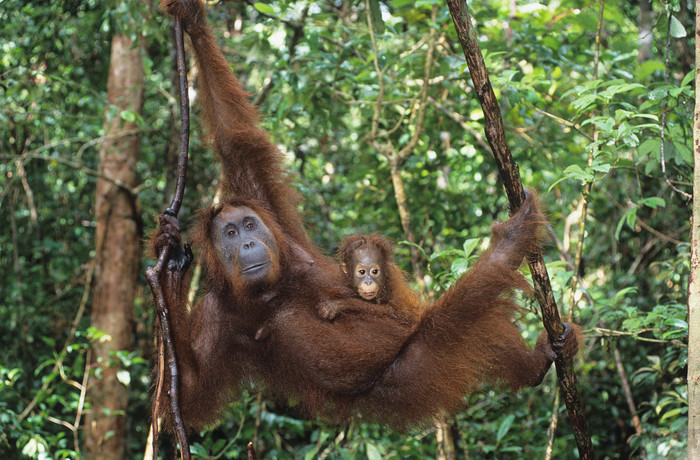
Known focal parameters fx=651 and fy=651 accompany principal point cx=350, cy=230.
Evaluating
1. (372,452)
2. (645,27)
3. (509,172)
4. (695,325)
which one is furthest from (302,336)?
(645,27)

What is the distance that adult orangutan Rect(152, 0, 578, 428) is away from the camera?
8.92 ft

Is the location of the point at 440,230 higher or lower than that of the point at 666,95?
lower

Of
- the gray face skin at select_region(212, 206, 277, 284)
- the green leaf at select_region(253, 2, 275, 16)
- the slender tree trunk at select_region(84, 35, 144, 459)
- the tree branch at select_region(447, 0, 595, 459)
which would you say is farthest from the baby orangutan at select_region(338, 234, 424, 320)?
the slender tree trunk at select_region(84, 35, 144, 459)

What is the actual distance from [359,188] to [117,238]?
80.9 inches

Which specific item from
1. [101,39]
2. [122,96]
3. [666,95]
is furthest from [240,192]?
[101,39]

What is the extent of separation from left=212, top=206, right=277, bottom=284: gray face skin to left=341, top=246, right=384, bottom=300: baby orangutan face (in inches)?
15.9

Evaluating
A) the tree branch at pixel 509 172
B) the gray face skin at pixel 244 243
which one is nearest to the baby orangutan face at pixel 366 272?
the gray face skin at pixel 244 243

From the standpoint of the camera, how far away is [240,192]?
11.1ft

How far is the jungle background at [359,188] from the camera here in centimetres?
390

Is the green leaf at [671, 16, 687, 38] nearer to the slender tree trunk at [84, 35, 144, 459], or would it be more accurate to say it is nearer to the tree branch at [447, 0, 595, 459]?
the tree branch at [447, 0, 595, 459]

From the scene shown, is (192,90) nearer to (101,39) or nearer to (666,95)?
(101,39)

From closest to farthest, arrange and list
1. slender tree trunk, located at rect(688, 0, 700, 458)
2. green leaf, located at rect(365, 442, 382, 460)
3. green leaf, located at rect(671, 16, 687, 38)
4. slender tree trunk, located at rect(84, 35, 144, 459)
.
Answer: slender tree trunk, located at rect(688, 0, 700, 458)
green leaf, located at rect(671, 16, 687, 38)
green leaf, located at rect(365, 442, 382, 460)
slender tree trunk, located at rect(84, 35, 144, 459)

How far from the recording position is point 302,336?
2.94 metres

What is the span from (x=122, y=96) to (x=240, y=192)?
97.8 inches
